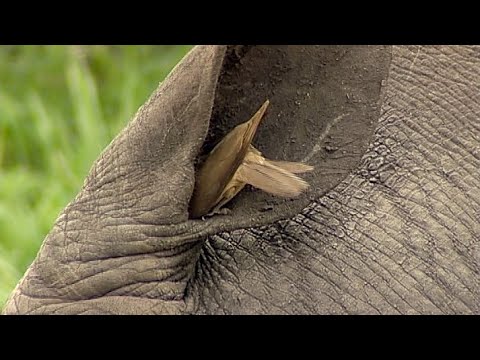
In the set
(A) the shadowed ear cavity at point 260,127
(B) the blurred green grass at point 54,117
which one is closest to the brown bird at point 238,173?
(A) the shadowed ear cavity at point 260,127

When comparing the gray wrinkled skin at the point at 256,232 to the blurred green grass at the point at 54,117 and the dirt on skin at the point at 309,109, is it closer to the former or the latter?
the dirt on skin at the point at 309,109

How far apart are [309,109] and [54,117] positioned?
340 cm

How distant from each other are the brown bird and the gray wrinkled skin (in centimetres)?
2

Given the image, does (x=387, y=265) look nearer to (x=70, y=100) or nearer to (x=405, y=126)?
(x=405, y=126)

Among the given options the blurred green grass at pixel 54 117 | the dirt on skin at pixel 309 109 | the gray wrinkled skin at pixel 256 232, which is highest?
the blurred green grass at pixel 54 117

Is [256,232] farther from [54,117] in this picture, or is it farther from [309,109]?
[54,117]

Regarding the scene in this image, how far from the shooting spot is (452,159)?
1764 mm

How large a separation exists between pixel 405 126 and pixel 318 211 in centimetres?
21

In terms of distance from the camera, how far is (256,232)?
5.38 ft

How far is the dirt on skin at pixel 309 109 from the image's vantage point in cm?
157

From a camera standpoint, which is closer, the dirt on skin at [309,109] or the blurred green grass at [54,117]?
the dirt on skin at [309,109]

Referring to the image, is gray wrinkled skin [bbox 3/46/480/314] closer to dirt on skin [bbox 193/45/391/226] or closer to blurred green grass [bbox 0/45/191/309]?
dirt on skin [bbox 193/45/391/226]

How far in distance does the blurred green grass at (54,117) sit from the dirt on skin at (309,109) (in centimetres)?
225

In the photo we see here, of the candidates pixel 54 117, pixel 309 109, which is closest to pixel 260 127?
pixel 309 109
